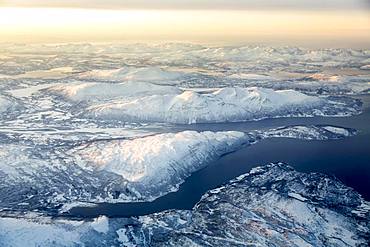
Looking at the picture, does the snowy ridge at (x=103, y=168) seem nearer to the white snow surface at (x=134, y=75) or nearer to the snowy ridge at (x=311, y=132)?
the snowy ridge at (x=311, y=132)

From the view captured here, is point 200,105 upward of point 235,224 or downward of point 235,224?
downward

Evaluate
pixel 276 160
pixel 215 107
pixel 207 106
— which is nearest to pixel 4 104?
pixel 207 106

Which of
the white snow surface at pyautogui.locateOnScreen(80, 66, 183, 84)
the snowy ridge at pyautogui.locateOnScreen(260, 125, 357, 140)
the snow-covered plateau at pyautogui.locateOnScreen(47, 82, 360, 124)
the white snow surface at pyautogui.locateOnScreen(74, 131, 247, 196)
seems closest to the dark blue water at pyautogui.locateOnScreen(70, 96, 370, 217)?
the white snow surface at pyautogui.locateOnScreen(74, 131, 247, 196)

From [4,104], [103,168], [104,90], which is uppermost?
[103,168]

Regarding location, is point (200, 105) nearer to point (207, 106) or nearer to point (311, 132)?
point (207, 106)

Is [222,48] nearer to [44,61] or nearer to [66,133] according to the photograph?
[44,61]

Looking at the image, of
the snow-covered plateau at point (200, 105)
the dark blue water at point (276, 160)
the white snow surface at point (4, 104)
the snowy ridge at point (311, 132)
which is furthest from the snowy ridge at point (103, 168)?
the white snow surface at point (4, 104)

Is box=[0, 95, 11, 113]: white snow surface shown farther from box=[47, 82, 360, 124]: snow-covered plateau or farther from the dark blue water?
the dark blue water
